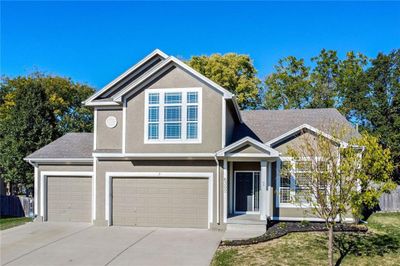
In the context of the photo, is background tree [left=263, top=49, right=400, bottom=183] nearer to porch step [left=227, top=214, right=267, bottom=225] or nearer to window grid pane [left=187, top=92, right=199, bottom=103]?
porch step [left=227, top=214, right=267, bottom=225]

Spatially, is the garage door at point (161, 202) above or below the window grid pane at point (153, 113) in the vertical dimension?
below

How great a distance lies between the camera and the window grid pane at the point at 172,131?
15.4 metres

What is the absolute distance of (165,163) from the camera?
631 inches

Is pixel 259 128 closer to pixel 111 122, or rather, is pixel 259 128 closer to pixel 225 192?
pixel 225 192

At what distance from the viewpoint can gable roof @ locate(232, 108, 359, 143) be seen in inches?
723

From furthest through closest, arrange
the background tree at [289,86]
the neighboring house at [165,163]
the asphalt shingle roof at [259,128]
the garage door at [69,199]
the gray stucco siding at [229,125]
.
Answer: the background tree at [289,86] → the asphalt shingle roof at [259,128] → the garage door at [69,199] → the gray stucco siding at [229,125] → the neighboring house at [165,163]

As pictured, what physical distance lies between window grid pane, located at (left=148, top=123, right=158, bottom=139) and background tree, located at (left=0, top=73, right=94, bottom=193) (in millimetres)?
14244

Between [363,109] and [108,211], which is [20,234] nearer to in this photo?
[108,211]

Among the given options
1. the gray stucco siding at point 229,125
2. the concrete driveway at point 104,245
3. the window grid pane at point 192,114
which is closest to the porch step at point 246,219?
the concrete driveway at point 104,245

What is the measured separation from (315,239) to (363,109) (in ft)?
59.4

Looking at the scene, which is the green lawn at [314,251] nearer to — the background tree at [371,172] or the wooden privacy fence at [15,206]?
the background tree at [371,172]

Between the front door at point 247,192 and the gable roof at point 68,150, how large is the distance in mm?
7083

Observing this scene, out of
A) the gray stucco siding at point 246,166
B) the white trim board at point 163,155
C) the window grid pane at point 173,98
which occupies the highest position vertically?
the window grid pane at point 173,98

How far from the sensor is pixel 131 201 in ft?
53.5
